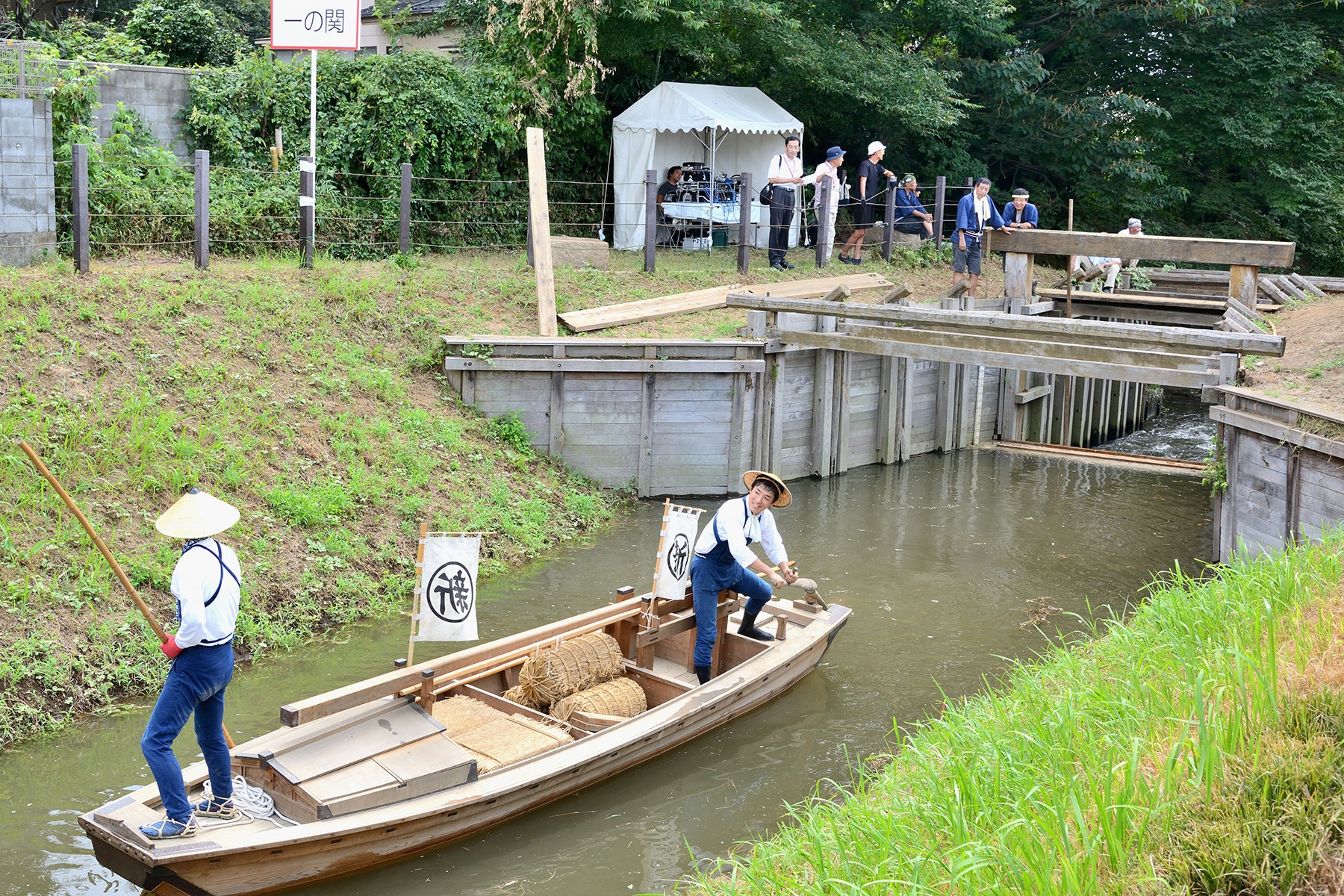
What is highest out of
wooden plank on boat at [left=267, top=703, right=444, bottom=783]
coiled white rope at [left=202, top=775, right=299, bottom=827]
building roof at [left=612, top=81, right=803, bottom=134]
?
building roof at [left=612, top=81, right=803, bottom=134]

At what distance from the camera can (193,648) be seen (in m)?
6.33

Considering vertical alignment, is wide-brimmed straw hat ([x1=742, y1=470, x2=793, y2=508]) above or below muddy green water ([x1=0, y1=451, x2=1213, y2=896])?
above

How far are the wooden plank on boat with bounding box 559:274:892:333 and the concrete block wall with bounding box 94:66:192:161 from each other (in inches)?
257

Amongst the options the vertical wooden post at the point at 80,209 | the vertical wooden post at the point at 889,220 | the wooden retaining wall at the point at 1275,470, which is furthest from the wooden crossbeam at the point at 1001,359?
the vertical wooden post at the point at 80,209

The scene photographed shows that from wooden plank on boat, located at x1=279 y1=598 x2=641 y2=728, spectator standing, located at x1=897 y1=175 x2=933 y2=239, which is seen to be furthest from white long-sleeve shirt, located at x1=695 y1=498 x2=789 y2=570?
spectator standing, located at x1=897 y1=175 x2=933 y2=239

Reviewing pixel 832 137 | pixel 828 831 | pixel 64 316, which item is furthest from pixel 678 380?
pixel 832 137

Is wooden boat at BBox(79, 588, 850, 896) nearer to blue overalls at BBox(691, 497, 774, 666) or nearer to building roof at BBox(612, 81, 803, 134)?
blue overalls at BBox(691, 497, 774, 666)

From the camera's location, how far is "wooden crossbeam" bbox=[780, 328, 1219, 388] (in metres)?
13.3

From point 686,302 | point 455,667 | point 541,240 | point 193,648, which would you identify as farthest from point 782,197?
point 193,648

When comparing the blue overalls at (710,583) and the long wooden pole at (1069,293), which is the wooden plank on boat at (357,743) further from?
the long wooden pole at (1069,293)

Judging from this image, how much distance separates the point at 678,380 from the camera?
15.6 meters

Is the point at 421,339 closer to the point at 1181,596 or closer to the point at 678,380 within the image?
the point at 678,380

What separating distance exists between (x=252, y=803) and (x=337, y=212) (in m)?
12.6

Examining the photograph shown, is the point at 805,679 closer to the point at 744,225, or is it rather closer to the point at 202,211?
the point at 202,211
